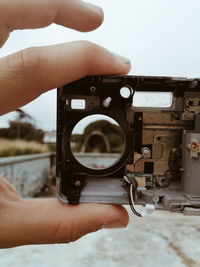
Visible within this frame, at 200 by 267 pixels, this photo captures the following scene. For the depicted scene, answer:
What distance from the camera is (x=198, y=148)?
176 centimetres

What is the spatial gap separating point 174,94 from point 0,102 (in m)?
1.10

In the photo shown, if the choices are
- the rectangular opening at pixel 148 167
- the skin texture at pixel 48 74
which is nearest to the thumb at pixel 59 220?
the skin texture at pixel 48 74

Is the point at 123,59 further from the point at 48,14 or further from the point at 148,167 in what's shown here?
the point at 148,167

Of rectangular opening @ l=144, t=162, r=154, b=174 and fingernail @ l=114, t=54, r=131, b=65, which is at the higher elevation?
fingernail @ l=114, t=54, r=131, b=65

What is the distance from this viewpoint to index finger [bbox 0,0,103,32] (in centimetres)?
161

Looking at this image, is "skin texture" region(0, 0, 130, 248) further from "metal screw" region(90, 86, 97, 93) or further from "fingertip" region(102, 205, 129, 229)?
"metal screw" region(90, 86, 97, 93)

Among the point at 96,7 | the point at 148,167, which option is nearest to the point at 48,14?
the point at 96,7

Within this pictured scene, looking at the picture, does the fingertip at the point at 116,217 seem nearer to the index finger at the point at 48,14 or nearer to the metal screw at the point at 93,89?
the metal screw at the point at 93,89

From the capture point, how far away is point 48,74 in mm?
1633

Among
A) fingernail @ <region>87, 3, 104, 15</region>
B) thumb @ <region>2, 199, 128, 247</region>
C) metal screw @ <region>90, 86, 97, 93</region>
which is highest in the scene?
fingernail @ <region>87, 3, 104, 15</region>

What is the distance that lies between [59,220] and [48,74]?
32.1 inches

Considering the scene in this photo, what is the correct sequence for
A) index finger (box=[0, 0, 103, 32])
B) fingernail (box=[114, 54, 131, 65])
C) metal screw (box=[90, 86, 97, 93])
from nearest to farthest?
index finger (box=[0, 0, 103, 32]) < fingernail (box=[114, 54, 131, 65]) < metal screw (box=[90, 86, 97, 93])

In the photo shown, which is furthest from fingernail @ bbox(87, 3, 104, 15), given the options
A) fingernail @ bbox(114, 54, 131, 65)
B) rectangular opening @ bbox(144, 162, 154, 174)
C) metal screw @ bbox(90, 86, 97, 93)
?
rectangular opening @ bbox(144, 162, 154, 174)

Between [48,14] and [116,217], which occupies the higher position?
[48,14]
